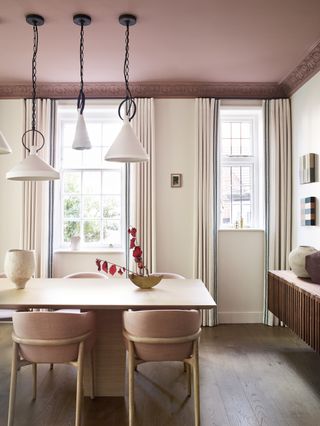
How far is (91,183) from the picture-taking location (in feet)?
16.7

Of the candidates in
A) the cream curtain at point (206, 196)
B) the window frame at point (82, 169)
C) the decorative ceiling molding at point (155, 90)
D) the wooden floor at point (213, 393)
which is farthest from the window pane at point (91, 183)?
the wooden floor at point (213, 393)

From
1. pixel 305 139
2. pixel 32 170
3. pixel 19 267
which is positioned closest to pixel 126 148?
pixel 32 170

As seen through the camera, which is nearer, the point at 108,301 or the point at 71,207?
the point at 108,301

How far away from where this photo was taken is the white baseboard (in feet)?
15.9

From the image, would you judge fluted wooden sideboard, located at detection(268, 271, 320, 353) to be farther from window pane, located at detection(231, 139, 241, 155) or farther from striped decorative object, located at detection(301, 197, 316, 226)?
window pane, located at detection(231, 139, 241, 155)

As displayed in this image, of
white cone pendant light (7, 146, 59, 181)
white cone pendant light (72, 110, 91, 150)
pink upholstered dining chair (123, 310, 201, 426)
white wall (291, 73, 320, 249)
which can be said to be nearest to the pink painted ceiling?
white wall (291, 73, 320, 249)

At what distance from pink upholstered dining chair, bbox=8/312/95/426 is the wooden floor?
39 cm

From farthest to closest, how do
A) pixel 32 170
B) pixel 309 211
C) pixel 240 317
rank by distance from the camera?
pixel 240 317 < pixel 309 211 < pixel 32 170

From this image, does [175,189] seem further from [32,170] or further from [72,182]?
[32,170]

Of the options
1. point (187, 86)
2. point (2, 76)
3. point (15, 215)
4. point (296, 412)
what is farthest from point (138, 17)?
point (296, 412)

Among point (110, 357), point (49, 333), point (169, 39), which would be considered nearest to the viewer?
point (49, 333)

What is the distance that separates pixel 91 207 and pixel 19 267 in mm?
2191

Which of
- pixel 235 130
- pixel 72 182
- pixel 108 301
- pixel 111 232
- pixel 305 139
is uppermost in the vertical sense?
pixel 235 130

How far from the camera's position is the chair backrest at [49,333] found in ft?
7.55
